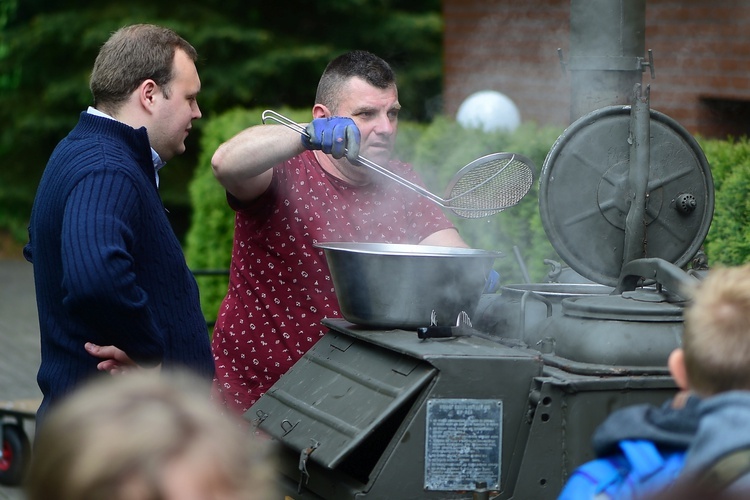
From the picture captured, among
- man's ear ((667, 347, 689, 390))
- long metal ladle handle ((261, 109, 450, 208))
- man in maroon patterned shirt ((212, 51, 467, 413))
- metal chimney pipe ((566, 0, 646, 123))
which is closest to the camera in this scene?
man's ear ((667, 347, 689, 390))

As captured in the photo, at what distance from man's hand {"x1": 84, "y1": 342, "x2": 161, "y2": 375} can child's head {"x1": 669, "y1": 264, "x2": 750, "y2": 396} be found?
58.3 inches

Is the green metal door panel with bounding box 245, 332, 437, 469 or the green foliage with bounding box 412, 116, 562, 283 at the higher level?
the green foliage with bounding box 412, 116, 562, 283

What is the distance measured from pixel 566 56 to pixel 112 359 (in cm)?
482

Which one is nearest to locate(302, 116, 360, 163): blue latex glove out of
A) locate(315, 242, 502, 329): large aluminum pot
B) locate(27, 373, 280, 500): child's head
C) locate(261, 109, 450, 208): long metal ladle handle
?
locate(261, 109, 450, 208): long metal ladle handle

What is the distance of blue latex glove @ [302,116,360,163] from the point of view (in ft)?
9.86

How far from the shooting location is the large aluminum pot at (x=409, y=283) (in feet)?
9.54

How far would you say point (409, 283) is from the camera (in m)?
2.92

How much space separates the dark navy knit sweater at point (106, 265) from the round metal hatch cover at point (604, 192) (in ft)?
3.54

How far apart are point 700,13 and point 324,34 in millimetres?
7471

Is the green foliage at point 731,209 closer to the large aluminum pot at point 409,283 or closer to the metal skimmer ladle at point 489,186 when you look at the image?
the metal skimmer ladle at point 489,186

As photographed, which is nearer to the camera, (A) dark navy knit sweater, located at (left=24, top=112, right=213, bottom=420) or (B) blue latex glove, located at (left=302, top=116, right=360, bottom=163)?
(A) dark navy knit sweater, located at (left=24, top=112, right=213, bottom=420)

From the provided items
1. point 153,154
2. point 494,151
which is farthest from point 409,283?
point 494,151

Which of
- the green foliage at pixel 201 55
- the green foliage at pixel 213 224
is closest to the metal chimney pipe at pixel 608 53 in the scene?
the green foliage at pixel 213 224

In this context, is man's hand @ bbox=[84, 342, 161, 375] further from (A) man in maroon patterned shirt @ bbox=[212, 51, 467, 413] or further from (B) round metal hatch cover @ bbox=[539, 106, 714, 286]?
(B) round metal hatch cover @ bbox=[539, 106, 714, 286]
